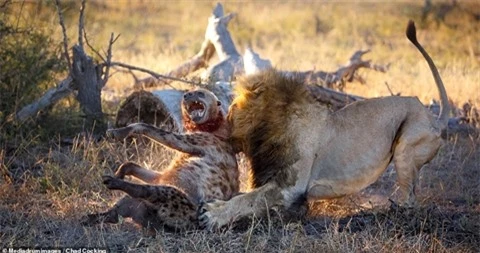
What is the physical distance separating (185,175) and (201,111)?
51 cm

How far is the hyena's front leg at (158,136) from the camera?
5480mm

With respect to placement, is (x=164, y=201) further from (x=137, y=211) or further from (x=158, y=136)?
(x=158, y=136)

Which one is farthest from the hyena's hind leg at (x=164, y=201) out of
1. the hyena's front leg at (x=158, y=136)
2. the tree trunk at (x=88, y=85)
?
the tree trunk at (x=88, y=85)

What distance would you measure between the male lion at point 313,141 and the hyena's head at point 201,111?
20 cm

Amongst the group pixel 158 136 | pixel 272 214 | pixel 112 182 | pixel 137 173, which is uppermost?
pixel 158 136

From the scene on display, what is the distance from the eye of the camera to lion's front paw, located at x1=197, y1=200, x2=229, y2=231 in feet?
16.6

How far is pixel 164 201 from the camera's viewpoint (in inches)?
197

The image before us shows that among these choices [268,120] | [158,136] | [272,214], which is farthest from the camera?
[158,136]

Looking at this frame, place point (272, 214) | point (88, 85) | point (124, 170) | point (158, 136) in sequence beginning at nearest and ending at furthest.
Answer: point (272, 214)
point (158, 136)
point (124, 170)
point (88, 85)

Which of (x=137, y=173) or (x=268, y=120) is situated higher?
(x=268, y=120)

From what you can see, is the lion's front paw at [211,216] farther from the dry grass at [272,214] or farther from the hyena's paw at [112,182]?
the hyena's paw at [112,182]

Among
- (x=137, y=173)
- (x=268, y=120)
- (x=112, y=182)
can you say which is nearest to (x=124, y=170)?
(x=137, y=173)

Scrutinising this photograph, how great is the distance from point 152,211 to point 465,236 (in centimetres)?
199

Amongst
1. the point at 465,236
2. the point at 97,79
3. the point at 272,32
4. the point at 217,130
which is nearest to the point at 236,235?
the point at 217,130
